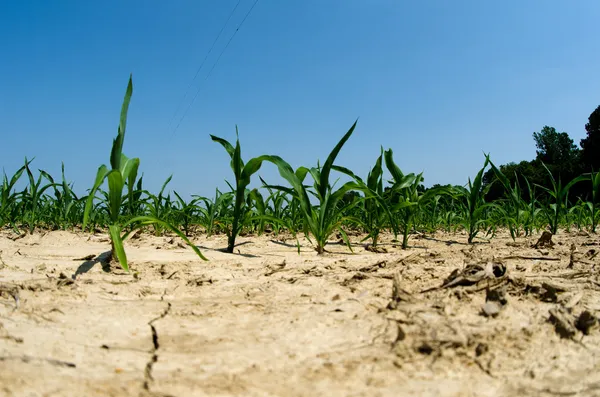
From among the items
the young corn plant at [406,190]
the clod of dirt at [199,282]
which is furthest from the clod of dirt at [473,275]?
the young corn plant at [406,190]

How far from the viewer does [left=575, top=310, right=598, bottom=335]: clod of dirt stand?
93 centimetres

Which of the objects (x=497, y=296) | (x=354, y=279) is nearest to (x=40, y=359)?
(x=354, y=279)

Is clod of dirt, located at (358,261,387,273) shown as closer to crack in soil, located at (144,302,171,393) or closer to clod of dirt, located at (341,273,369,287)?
clod of dirt, located at (341,273,369,287)

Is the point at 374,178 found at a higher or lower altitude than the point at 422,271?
higher

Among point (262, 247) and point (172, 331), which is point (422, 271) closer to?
point (172, 331)

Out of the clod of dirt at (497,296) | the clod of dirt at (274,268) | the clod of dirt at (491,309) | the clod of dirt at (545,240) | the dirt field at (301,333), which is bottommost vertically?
the dirt field at (301,333)

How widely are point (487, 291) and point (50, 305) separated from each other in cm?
115

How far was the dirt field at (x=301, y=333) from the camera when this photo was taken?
74 cm

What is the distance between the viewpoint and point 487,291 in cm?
115

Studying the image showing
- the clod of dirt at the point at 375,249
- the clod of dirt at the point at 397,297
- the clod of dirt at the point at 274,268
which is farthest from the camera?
the clod of dirt at the point at 375,249

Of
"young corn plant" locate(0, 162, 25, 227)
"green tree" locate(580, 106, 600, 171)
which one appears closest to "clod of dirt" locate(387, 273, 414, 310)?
"young corn plant" locate(0, 162, 25, 227)

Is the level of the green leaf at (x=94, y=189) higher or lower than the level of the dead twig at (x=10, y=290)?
higher

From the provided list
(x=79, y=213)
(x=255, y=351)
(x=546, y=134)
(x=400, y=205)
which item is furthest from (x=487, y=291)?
(x=546, y=134)

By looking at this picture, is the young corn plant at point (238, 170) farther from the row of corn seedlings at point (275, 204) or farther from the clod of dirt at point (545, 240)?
the clod of dirt at point (545, 240)
